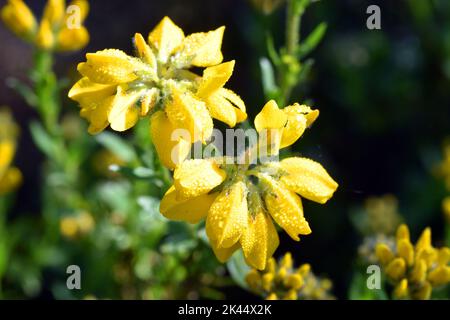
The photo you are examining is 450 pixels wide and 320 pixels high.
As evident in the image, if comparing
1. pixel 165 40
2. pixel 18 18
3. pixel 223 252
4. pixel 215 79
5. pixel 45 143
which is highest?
pixel 18 18

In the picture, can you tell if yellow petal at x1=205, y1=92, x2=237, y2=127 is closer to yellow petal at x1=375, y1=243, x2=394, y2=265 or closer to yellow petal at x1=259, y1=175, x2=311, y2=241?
yellow petal at x1=259, y1=175, x2=311, y2=241

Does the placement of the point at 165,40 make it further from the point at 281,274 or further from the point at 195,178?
the point at 281,274

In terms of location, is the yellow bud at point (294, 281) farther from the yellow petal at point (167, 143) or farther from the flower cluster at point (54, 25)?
the flower cluster at point (54, 25)

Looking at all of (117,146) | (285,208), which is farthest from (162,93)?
(117,146)

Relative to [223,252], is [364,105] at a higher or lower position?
higher

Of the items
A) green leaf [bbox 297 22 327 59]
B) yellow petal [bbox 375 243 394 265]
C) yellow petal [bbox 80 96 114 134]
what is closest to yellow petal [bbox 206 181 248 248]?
yellow petal [bbox 80 96 114 134]

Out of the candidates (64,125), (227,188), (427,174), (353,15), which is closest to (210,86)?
(227,188)

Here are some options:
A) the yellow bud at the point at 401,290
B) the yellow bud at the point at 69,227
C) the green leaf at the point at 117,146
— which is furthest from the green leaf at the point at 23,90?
the yellow bud at the point at 401,290
